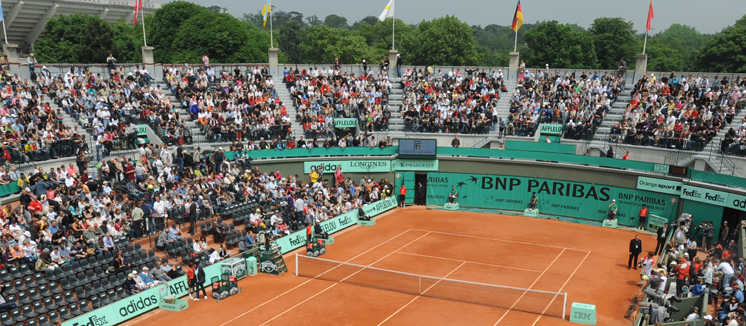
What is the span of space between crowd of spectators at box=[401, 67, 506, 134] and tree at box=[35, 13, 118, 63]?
3856cm

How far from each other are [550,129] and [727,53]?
117 feet

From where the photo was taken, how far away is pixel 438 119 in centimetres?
3862

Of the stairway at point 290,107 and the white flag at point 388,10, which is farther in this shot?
the white flag at point 388,10

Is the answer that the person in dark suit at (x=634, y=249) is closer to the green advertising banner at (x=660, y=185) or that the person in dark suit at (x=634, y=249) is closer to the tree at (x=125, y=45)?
the green advertising banner at (x=660, y=185)

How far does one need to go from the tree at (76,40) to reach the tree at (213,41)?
7.48 meters

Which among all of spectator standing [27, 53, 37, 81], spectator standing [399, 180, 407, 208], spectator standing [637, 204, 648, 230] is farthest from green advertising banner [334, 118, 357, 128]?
spectator standing [637, 204, 648, 230]

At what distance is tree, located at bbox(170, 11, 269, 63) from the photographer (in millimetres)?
65188

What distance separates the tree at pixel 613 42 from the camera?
7712 cm

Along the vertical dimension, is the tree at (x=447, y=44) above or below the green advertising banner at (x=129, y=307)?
above

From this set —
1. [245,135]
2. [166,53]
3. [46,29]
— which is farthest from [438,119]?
[46,29]

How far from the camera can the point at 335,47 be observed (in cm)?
8294

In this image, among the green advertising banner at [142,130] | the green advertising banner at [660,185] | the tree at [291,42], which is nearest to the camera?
the green advertising banner at [660,185]

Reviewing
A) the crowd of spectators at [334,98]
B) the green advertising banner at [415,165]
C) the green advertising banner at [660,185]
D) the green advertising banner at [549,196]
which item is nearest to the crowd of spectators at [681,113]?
the green advertising banner at [660,185]

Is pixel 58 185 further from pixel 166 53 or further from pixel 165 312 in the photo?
pixel 166 53
